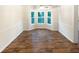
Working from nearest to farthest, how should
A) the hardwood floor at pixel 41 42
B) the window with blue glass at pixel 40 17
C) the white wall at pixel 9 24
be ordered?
1. the white wall at pixel 9 24
2. the hardwood floor at pixel 41 42
3. the window with blue glass at pixel 40 17

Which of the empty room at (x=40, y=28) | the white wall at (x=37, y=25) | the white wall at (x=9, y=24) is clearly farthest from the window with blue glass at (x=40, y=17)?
the white wall at (x=9, y=24)

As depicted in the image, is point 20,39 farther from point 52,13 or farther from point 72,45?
point 72,45

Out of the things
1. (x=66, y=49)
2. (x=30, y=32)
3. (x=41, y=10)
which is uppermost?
(x=41, y=10)

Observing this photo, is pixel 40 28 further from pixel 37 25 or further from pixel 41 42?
pixel 41 42

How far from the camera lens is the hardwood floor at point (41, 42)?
360 cm

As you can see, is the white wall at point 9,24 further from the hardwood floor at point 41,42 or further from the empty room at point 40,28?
the hardwood floor at point 41,42

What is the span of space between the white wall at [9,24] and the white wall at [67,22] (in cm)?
112

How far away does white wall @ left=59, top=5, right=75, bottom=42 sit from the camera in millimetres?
4007

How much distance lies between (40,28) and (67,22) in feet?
2.45

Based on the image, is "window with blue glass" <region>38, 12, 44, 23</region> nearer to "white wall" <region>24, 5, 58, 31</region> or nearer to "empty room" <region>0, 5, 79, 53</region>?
"empty room" <region>0, 5, 79, 53</region>

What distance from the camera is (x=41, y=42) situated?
3.91 metres

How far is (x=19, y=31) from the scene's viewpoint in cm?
418
